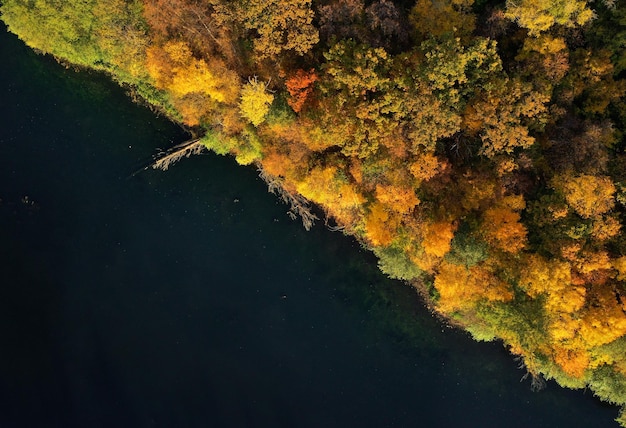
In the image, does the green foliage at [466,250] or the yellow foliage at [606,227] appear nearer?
the yellow foliage at [606,227]

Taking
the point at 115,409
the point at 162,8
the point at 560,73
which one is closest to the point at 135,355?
the point at 115,409

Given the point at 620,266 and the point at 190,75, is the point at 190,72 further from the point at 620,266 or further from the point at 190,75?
the point at 620,266

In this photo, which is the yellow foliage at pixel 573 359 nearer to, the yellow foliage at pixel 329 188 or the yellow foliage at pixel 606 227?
the yellow foliage at pixel 606 227

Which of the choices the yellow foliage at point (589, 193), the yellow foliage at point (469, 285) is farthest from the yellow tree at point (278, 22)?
the yellow foliage at point (589, 193)

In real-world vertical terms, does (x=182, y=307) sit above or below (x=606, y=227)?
above

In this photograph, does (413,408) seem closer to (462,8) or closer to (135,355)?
(135,355)

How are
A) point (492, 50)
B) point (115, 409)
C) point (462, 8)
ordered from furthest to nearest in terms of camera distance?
point (115, 409) < point (462, 8) < point (492, 50)

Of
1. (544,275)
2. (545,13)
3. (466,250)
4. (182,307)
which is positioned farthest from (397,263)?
(545,13)

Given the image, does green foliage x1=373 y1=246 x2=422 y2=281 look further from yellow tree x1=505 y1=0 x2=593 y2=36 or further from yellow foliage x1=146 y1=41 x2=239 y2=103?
yellow tree x1=505 y1=0 x2=593 y2=36
